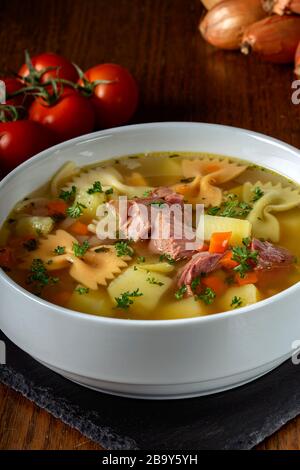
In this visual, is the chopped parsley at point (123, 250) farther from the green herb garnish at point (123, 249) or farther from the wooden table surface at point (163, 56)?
the wooden table surface at point (163, 56)

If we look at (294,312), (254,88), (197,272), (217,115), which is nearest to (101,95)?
(217,115)

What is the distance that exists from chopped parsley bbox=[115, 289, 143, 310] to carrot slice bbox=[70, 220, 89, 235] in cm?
51

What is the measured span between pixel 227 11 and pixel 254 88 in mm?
487

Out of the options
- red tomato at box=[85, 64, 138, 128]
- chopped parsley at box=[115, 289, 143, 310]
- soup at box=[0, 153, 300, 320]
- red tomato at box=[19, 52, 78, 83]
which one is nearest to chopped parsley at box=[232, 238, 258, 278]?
soup at box=[0, 153, 300, 320]

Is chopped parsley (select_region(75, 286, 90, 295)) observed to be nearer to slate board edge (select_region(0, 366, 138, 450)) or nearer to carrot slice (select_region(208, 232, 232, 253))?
slate board edge (select_region(0, 366, 138, 450))

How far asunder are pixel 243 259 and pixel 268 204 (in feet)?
1.72

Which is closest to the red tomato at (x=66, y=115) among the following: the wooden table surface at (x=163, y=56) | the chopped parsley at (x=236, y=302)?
the wooden table surface at (x=163, y=56)

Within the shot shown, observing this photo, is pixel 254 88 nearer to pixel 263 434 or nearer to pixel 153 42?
pixel 153 42

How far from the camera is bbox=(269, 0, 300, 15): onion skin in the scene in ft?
15.9

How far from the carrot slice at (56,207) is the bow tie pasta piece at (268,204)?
78 centimetres

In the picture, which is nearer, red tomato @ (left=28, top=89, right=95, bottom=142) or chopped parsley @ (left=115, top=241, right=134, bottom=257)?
chopped parsley @ (left=115, top=241, right=134, bottom=257)

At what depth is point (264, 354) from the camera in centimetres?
275

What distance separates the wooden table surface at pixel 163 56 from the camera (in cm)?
481

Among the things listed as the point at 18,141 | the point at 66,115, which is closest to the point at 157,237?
the point at 18,141
